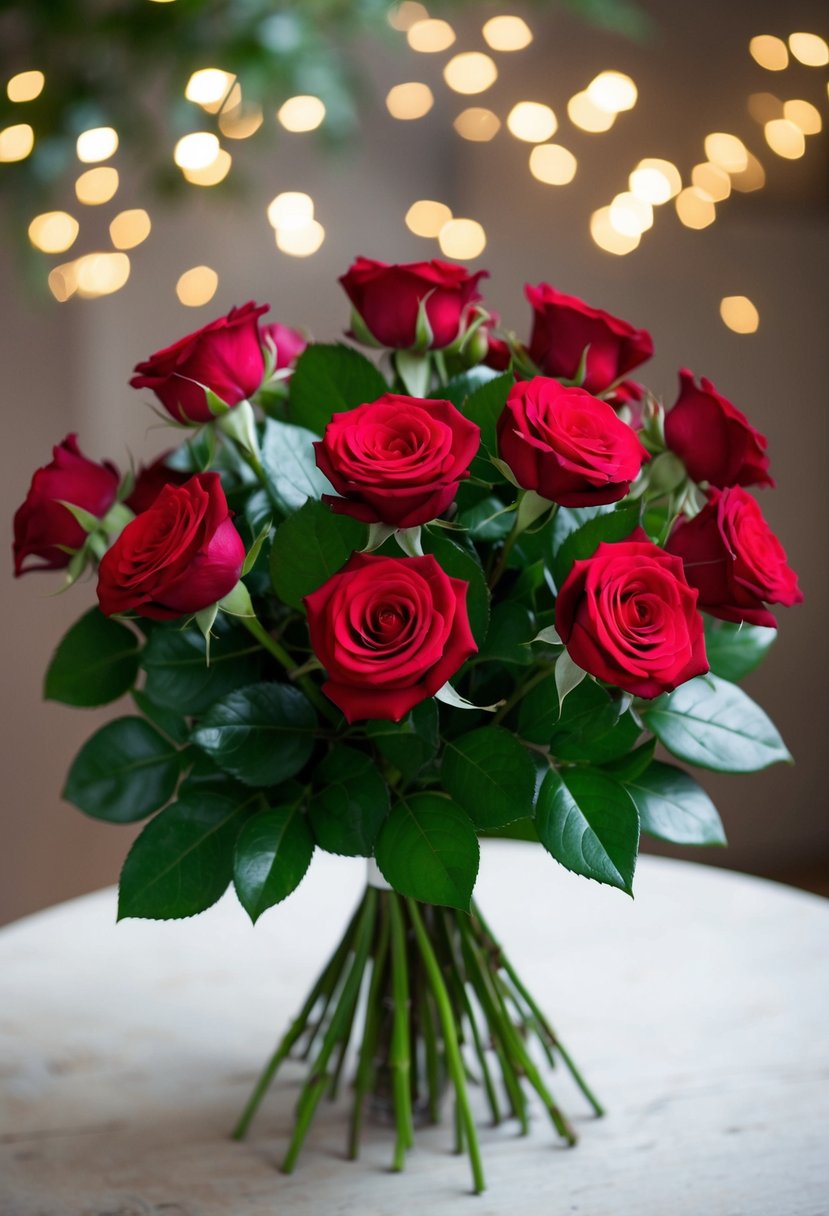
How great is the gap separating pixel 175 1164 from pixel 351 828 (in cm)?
28

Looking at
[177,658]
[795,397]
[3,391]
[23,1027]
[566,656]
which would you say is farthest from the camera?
[795,397]

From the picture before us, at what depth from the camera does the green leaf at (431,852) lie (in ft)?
1.83

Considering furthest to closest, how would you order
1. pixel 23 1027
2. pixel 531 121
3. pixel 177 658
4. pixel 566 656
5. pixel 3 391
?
pixel 531 121 < pixel 3 391 < pixel 23 1027 < pixel 177 658 < pixel 566 656

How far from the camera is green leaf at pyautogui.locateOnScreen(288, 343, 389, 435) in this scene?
0.65 metres

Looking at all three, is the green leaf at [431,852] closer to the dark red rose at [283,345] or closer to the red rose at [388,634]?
the red rose at [388,634]

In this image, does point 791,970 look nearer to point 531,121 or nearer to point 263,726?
point 263,726

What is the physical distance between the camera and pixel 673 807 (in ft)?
2.19

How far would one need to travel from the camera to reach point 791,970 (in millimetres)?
938

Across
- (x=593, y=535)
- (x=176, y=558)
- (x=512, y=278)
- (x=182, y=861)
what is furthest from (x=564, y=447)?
(x=512, y=278)

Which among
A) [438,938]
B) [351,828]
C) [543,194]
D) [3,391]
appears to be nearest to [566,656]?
[351,828]

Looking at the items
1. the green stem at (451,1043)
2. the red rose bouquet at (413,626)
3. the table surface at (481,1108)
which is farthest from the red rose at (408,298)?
the table surface at (481,1108)

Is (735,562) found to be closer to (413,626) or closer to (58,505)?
(413,626)

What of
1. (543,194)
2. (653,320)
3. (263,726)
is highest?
(543,194)

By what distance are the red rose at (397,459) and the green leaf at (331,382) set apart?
0.10m
